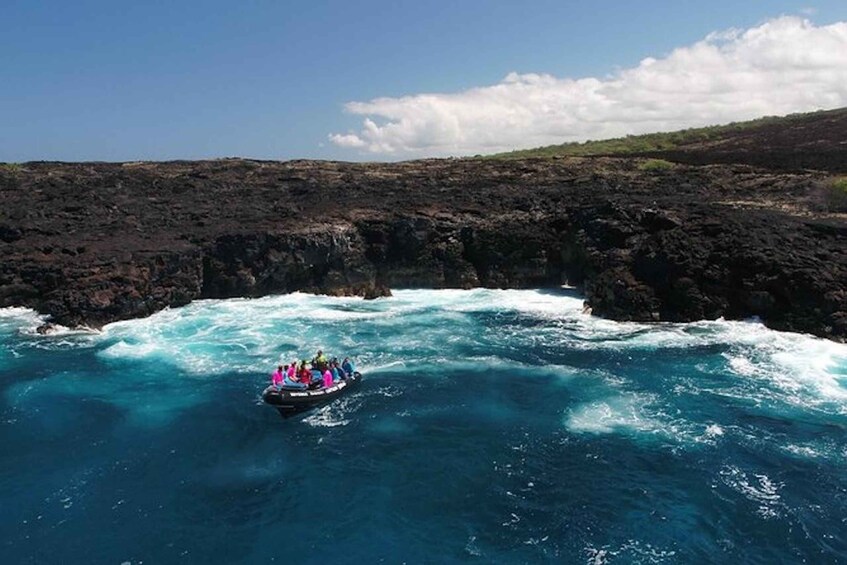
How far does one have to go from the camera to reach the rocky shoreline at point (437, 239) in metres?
45.6

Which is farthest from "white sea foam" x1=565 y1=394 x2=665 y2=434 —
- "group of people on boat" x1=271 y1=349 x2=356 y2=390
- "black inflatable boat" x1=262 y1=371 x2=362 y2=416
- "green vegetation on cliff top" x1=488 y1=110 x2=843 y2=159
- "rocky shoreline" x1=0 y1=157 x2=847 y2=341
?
"green vegetation on cliff top" x1=488 y1=110 x2=843 y2=159

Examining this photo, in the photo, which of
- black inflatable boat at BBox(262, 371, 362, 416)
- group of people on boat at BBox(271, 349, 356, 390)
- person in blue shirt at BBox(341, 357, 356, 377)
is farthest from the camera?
person in blue shirt at BBox(341, 357, 356, 377)

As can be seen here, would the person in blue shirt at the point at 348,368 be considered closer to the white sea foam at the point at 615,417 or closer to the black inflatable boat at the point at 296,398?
the black inflatable boat at the point at 296,398

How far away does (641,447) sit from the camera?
2697 cm

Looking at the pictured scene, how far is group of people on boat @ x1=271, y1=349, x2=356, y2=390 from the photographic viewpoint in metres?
32.1

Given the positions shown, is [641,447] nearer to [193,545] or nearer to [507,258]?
[193,545]

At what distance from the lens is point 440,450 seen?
27.4m

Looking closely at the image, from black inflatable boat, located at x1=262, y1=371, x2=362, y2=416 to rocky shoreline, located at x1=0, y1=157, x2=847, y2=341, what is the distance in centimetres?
2341

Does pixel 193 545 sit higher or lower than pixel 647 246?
lower

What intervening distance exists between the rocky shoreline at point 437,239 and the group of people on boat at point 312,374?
71.8ft

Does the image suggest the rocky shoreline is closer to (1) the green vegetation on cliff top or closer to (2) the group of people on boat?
(2) the group of people on boat

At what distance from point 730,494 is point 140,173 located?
75.2 m

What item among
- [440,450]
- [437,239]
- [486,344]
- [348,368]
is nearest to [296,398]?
[348,368]

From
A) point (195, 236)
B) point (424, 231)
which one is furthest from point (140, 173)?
point (424, 231)
